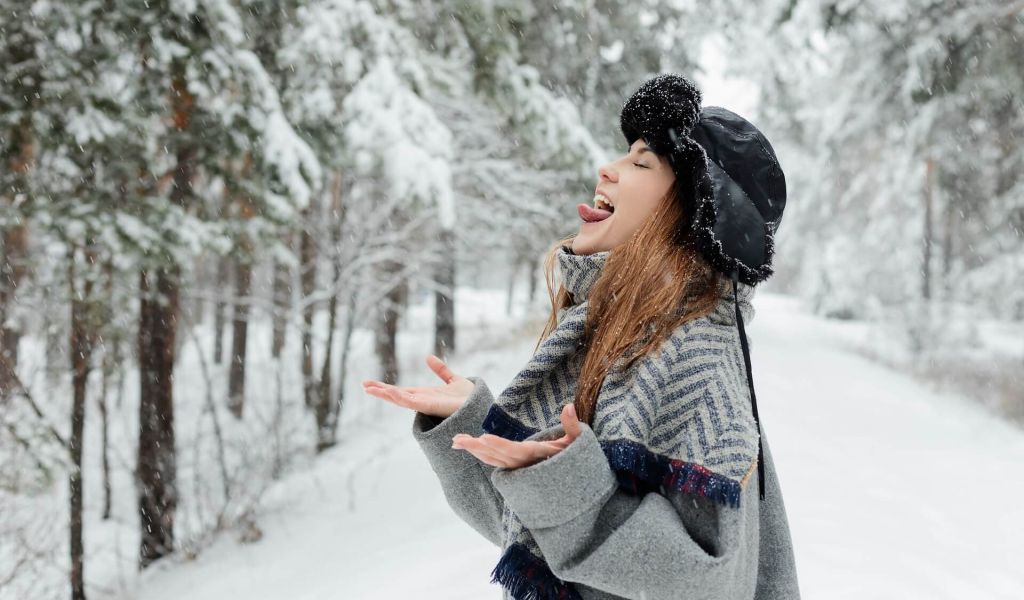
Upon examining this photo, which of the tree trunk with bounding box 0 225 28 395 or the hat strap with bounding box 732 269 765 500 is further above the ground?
the hat strap with bounding box 732 269 765 500

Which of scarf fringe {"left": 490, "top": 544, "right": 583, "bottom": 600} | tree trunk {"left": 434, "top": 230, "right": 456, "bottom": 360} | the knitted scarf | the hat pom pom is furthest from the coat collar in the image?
tree trunk {"left": 434, "top": 230, "right": 456, "bottom": 360}

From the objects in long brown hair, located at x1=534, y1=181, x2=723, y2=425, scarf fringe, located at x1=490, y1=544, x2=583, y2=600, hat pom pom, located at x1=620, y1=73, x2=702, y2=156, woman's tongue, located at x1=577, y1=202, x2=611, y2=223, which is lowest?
scarf fringe, located at x1=490, y1=544, x2=583, y2=600

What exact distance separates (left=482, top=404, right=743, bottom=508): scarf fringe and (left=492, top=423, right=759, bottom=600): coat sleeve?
26mm

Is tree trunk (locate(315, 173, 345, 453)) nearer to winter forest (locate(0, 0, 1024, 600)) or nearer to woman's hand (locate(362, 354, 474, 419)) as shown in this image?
winter forest (locate(0, 0, 1024, 600))

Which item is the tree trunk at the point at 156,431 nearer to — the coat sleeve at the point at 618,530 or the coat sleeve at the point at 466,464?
the coat sleeve at the point at 466,464

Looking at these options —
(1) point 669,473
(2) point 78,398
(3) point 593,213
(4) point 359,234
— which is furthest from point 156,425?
(1) point 669,473

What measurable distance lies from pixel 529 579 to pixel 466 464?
0.42 meters

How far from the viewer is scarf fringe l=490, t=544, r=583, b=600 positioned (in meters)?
1.40

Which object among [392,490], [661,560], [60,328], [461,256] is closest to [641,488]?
[661,560]

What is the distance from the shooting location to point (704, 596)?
49.6 inches

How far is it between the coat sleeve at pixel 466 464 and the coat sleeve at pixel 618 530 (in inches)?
15.1

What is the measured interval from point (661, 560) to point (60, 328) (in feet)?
24.0

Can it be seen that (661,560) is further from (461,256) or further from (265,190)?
(461,256)

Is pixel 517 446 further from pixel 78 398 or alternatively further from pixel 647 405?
pixel 78 398
